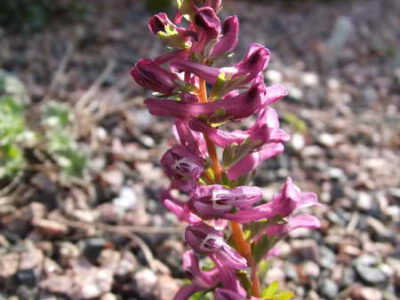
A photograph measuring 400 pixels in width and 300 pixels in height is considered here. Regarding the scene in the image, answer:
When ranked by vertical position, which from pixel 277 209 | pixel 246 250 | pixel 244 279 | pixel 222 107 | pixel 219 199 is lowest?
pixel 244 279

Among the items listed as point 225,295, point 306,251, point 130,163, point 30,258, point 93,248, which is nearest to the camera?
point 225,295

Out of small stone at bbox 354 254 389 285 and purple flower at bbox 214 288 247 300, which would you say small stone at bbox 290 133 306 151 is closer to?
small stone at bbox 354 254 389 285

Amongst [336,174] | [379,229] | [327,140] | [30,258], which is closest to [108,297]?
[30,258]

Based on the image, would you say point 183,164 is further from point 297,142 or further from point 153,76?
point 297,142

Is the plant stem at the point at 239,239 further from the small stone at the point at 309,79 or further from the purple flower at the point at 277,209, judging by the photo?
the small stone at the point at 309,79

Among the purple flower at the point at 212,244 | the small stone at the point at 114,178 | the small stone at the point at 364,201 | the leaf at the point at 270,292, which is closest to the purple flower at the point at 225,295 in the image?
the purple flower at the point at 212,244

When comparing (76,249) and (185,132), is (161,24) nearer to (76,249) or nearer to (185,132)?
(185,132)
